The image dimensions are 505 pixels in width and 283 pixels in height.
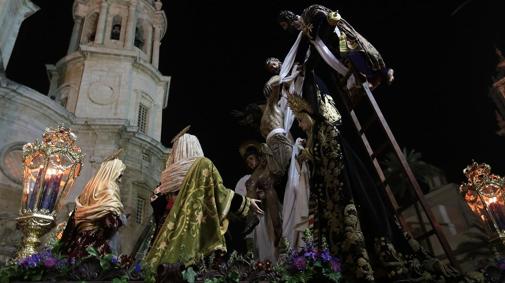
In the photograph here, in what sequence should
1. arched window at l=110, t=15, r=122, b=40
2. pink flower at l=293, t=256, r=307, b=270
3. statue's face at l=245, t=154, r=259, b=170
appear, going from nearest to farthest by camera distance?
pink flower at l=293, t=256, r=307, b=270
statue's face at l=245, t=154, r=259, b=170
arched window at l=110, t=15, r=122, b=40

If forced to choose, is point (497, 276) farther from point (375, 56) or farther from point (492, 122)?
point (492, 122)

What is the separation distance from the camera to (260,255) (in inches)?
334

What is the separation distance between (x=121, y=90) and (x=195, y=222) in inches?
1159

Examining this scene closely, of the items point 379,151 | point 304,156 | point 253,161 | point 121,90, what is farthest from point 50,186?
point 121,90

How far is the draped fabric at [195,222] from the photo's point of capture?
4.99 meters

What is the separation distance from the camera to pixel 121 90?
3256 centimetres

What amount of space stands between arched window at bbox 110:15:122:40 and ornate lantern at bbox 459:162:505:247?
33193 mm

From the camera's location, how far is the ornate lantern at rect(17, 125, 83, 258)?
7754mm

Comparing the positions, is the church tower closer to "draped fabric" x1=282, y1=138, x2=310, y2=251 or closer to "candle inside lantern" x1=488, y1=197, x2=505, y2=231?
"draped fabric" x1=282, y1=138, x2=310, y2=251

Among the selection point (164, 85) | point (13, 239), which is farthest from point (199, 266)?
point (164, 85)

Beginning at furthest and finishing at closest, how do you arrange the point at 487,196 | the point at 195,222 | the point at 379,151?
the point at 487,196 → the point at 379,151 → the point at 195,222

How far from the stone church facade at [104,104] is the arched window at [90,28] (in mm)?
91

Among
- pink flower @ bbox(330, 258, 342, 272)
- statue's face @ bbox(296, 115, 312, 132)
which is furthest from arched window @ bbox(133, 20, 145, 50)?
pink flower @ bbox(330, 258, 342, 272)

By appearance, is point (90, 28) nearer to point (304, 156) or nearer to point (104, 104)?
point (104, 104)
